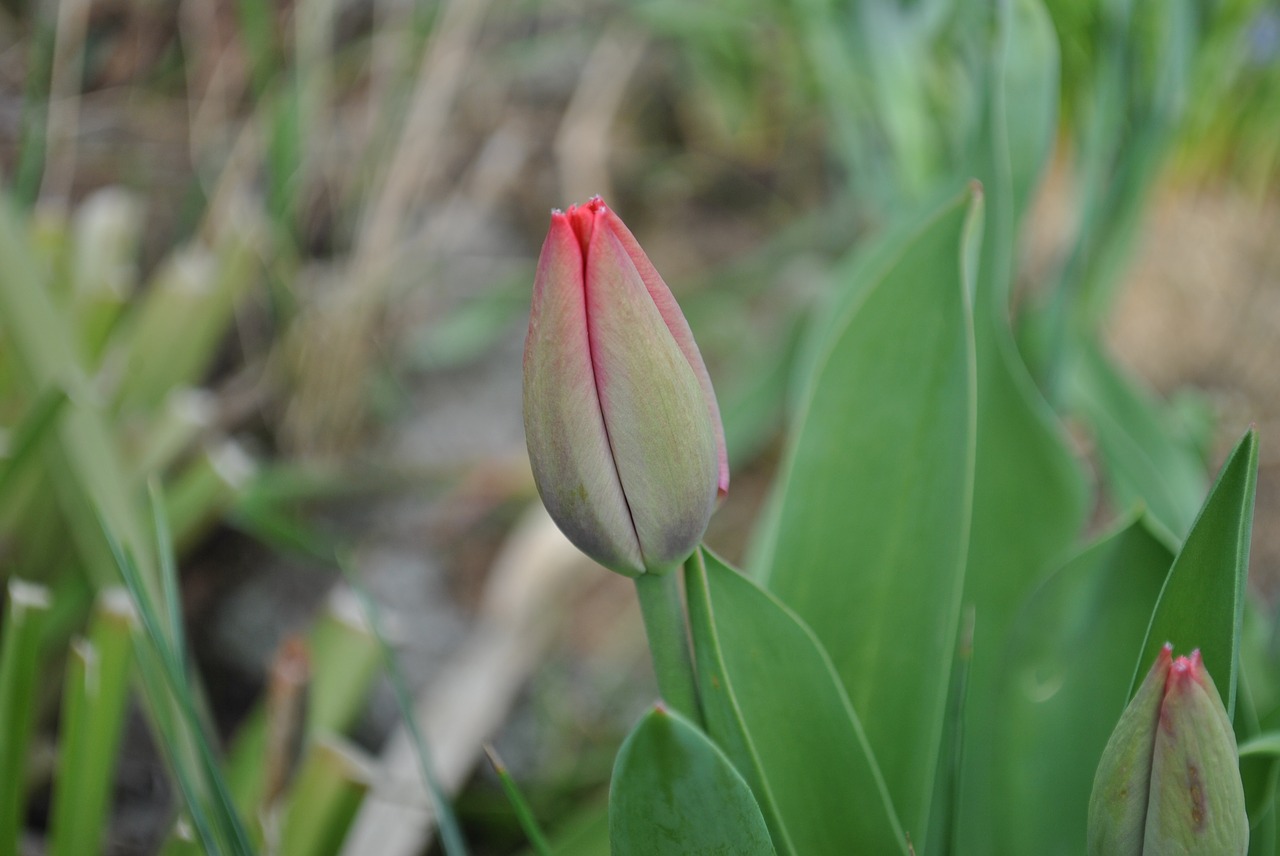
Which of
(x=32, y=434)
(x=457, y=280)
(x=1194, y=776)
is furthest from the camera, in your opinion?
(x=457, y=280)

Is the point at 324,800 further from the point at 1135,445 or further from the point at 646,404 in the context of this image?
the point at 1135,445

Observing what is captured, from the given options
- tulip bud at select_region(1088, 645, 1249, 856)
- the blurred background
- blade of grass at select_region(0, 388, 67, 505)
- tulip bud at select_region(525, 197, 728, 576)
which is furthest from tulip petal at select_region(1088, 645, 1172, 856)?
blade of grass at select_region(0, 388, 67, 505)

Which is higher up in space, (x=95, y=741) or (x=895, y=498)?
(x=895, y=498)

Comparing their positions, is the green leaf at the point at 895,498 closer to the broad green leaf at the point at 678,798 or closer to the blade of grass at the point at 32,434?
the broad green leaf at the point at 678,798

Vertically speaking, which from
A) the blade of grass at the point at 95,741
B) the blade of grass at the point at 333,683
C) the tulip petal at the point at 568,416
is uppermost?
the tulip petal at the point at 568,416

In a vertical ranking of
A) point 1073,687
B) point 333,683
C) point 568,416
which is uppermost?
point 568,416

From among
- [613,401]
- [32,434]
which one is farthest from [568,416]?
[32,434]

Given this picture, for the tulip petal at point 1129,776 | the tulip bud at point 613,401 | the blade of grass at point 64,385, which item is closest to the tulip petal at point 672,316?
the tulip bud at point 613,401
